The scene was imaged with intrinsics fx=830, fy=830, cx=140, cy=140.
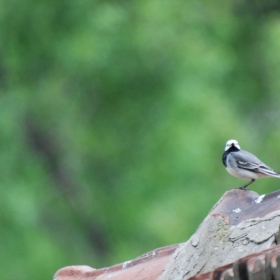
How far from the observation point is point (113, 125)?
11.6 m

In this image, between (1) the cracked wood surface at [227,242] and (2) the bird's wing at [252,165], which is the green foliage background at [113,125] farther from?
(1) the cracked wood surface at [227,242]

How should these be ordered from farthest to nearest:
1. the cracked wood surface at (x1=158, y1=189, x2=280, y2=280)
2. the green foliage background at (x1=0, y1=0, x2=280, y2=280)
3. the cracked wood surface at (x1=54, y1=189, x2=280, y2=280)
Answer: the green foliage background at (x1=0, y1=0, x2=280, y2=280) < the cracked wood surface at (x1=158, y1=189, x2=280, y2=280) < the cracked wood surface at (x1=54, y1=189, x2=280, y2=280)

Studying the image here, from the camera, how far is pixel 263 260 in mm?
2510

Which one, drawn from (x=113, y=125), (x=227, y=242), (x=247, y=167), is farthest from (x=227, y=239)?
(x=113, y=125)

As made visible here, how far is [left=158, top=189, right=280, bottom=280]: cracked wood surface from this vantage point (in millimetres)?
3287

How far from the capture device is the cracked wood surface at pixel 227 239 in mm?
3287

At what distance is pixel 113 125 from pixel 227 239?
817 centimetres

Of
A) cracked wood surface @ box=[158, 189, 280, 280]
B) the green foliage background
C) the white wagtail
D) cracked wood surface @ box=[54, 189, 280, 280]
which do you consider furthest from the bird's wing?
the green foliage background

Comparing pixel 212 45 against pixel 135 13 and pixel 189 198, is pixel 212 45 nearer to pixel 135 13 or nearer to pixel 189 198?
pixel 135 13

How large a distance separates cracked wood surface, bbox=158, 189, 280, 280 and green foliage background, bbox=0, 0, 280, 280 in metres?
5.97

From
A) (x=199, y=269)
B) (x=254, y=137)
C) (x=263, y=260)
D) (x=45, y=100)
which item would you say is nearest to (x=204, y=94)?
(x=254, y=137)

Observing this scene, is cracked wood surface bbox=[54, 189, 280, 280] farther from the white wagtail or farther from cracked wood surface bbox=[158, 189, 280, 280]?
the white wagtail

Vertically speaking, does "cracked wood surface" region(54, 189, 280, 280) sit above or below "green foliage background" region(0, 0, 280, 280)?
below

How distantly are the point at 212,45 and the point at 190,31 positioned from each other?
15.5 inches
